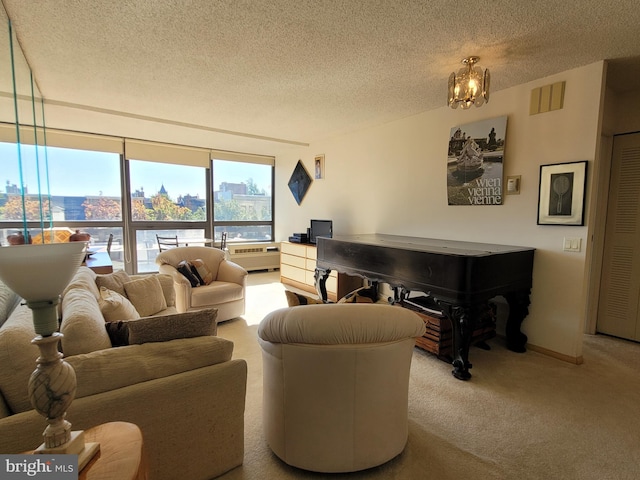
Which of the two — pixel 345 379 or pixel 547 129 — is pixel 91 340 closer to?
pixel 345 379

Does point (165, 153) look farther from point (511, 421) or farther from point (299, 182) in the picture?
point (511, 421)

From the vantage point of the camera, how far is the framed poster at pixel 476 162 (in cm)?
308

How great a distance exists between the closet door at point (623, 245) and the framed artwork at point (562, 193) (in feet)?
3.31

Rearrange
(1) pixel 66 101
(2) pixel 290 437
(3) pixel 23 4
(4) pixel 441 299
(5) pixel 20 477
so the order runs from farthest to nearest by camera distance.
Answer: (1) pixel 66 101 < (4) pixel 441 299 < (3) pixel 23 4 < (2) pixel 290 437 < (5) pixel 20 477

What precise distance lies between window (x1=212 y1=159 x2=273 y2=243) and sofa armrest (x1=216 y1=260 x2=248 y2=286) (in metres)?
2.52

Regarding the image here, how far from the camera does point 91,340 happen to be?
1.35m

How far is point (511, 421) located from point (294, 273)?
380 cm

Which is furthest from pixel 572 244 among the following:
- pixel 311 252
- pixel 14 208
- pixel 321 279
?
pixel 14 208

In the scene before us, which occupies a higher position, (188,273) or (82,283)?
(82,283)

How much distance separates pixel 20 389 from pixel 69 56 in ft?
8.44

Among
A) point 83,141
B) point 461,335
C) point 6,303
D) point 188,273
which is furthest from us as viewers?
point 83,141

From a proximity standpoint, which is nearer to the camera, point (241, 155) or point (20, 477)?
point (20, 477)

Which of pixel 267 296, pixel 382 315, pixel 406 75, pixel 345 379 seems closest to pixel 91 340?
pixel 345 379

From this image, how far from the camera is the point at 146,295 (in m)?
2.76
